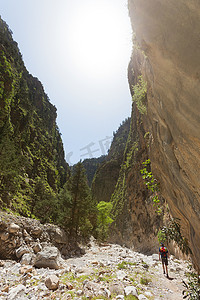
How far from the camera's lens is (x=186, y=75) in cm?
262

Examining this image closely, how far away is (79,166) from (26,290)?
55.7ft

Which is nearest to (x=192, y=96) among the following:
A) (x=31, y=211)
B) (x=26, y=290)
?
(x=26, y=290)

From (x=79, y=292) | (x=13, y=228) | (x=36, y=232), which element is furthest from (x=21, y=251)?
(x=79, y=292)

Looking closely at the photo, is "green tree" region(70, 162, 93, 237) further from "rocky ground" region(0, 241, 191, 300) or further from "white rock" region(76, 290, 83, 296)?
"white rock" region(76, 290, 83, 296)

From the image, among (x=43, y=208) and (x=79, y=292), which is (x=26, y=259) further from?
(x=43, y=208)

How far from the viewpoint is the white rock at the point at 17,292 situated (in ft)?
16.0

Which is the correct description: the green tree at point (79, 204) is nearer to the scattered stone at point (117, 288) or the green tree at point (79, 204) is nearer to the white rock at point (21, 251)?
the white rock at point (21, 251)

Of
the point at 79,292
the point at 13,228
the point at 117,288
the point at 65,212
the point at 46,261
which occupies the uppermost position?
the point at 13,228

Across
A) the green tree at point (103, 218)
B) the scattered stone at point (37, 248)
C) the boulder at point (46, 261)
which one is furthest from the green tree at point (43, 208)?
the boulder at point (46, 261)

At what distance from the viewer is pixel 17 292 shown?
507 centimetres

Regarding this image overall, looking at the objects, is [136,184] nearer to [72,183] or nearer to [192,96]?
[72,183]

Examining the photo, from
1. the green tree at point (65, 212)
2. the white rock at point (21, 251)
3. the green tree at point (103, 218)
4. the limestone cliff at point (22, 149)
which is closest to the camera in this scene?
the white rock at point (21, 251)

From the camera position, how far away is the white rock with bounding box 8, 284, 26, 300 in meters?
4.86

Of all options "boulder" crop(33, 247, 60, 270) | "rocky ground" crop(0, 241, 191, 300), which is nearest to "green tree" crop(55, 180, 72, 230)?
"boulder" crop(33, 247, 60, 270)
